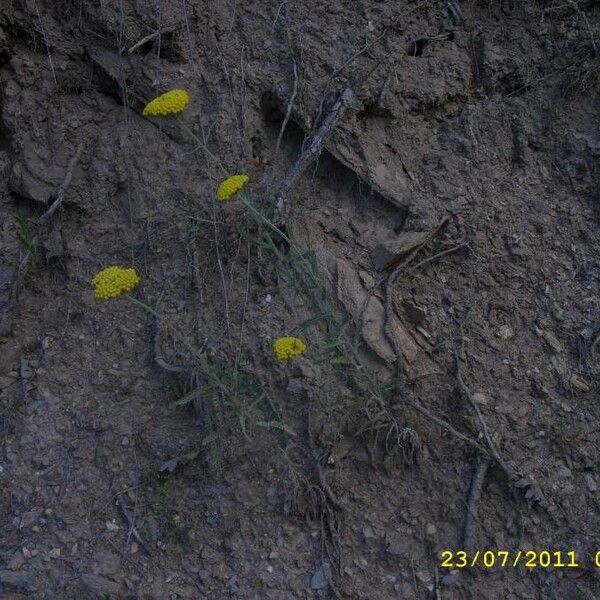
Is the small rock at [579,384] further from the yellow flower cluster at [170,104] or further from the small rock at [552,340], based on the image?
the yellow flower cluster at [170,104]

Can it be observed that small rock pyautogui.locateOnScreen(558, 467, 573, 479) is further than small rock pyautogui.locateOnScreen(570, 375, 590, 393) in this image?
No

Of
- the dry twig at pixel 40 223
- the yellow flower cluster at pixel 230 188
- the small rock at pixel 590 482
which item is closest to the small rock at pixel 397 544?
the small rock at pixel 590 482

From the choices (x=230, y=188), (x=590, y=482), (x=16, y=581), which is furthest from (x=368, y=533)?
(x=230, y=188)

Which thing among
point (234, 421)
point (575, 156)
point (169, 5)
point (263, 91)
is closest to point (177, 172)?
point (263, 91)

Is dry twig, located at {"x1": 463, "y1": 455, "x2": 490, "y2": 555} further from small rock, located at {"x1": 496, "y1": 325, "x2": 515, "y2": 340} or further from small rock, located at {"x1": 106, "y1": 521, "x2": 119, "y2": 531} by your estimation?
small rock, located at {"x1": 106, "y1": 521, "x2": 119, "y2": 531}

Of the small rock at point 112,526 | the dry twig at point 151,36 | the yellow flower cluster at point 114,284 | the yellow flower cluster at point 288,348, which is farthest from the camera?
the dry twig at point 151,36

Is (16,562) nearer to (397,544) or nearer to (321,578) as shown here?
(321,578)

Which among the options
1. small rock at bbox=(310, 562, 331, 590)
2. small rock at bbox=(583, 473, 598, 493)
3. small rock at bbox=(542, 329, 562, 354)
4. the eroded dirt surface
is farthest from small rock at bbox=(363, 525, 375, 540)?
small rock at bbox=(542, 329, 562, 354)
